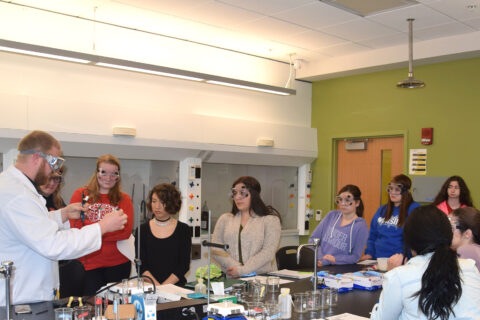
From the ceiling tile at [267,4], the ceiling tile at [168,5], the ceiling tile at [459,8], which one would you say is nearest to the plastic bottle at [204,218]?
the ceiling tile at [168,5]

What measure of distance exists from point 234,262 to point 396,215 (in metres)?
1.72

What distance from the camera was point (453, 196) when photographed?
5.25 meters

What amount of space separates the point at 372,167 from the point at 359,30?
210 cm

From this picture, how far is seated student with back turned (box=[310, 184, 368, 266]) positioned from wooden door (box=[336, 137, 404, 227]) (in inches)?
84.1

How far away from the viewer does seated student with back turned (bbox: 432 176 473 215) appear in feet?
17.1

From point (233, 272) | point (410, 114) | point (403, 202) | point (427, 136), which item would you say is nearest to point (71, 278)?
point (233, 272)

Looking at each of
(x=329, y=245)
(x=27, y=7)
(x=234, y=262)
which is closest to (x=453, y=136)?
(x=329, y=245)

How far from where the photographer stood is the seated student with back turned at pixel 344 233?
4.32 meters

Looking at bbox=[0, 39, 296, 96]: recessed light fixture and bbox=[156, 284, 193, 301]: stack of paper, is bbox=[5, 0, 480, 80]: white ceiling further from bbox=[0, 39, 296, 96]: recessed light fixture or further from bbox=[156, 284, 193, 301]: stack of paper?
bbox=[156, 284, 193, 301]: stack of paper

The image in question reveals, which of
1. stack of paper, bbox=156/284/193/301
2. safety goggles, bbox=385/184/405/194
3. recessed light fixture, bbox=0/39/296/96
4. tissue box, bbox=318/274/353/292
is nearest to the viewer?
stack of paper, bbox=156/284/193/301

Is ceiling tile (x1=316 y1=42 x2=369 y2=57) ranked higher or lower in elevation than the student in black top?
higher

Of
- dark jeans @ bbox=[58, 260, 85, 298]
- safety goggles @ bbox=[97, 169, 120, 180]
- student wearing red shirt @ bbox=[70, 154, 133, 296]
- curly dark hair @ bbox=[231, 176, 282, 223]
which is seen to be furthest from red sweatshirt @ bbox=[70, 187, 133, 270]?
curly dark hair @ bbox=[231, 176, 282, 223]

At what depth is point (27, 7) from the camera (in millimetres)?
4762

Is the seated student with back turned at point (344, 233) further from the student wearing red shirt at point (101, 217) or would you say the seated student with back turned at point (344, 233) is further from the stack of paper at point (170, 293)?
the student wearing red shirt at point (101, 217)
